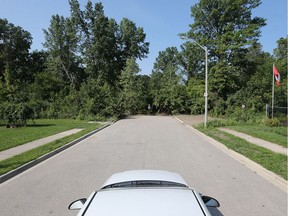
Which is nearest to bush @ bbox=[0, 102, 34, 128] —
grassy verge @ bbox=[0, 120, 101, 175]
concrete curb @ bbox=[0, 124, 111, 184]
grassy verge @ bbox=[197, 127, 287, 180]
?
concrete curb @ bbox=[0, 124, 111, 184]

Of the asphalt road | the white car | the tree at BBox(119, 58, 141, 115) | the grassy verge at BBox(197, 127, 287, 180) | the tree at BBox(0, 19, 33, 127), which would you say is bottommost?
the asphalt road

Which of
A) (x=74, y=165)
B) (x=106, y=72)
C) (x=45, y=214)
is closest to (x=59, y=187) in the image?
(x=45, y=214)

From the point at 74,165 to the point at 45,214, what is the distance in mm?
4597

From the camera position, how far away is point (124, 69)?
176 ft

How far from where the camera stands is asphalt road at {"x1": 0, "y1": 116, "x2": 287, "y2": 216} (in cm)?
600

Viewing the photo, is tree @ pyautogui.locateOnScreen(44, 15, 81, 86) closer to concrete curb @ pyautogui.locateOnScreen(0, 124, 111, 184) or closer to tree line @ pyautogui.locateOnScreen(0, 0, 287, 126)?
tree line @ pyautogui.locateOnScreen(0, 0, 287, 126)

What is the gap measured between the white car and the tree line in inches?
817

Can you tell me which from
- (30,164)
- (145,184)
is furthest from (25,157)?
(145,184)

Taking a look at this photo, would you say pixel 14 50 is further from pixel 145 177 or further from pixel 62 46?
pixel 145 177

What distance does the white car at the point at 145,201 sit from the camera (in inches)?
94.5

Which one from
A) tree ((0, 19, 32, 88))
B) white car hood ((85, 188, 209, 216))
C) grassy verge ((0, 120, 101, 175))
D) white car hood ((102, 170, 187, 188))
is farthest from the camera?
tree ((0, 19, 32, 88))

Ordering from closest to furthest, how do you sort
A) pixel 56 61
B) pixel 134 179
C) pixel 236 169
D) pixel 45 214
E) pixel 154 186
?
pixel 154 186 < pixel 134 179 < pixel 45 214 < pixel 236 169 < pixel 56 61

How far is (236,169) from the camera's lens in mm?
9578

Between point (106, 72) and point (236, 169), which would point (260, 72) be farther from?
point (236, 169)
